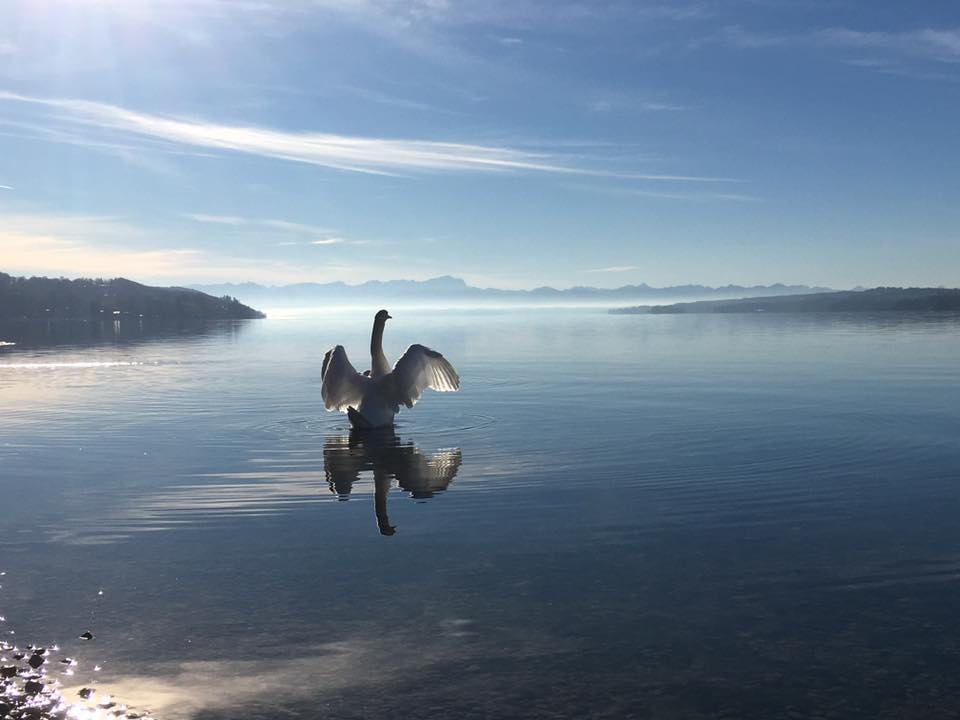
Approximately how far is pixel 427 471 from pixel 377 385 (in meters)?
7.86

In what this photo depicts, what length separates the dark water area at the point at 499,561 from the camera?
913 cm

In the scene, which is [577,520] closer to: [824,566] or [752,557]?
[752,557]

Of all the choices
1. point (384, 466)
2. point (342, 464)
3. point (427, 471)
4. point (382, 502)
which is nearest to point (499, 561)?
point (382, 502)

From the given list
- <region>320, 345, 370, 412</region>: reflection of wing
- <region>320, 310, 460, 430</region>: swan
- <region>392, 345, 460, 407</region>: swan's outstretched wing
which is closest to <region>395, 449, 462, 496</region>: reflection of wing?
<region>320, 310, 460, 430</region>: swan

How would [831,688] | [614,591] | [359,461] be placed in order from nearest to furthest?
[831,688] → [614,591] → [359,461]

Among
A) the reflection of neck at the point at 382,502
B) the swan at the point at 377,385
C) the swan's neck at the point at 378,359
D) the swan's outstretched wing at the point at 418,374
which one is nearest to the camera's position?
the reflection of neck at the point at 382,502

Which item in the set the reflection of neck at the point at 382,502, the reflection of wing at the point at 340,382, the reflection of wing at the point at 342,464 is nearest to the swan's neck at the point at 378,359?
the reflection of wing at the point at 340,382

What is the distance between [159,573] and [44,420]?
65.7 ft

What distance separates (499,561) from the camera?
43.7 feet

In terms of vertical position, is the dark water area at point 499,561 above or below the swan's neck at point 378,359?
Answer: below

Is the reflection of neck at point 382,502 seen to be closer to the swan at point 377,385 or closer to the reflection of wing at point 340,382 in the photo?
the swan at point 377,385

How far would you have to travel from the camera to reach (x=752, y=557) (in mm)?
13383

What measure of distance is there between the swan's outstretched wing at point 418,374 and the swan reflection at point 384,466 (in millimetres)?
1720

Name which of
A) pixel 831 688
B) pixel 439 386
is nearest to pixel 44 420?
pixel 439 386
